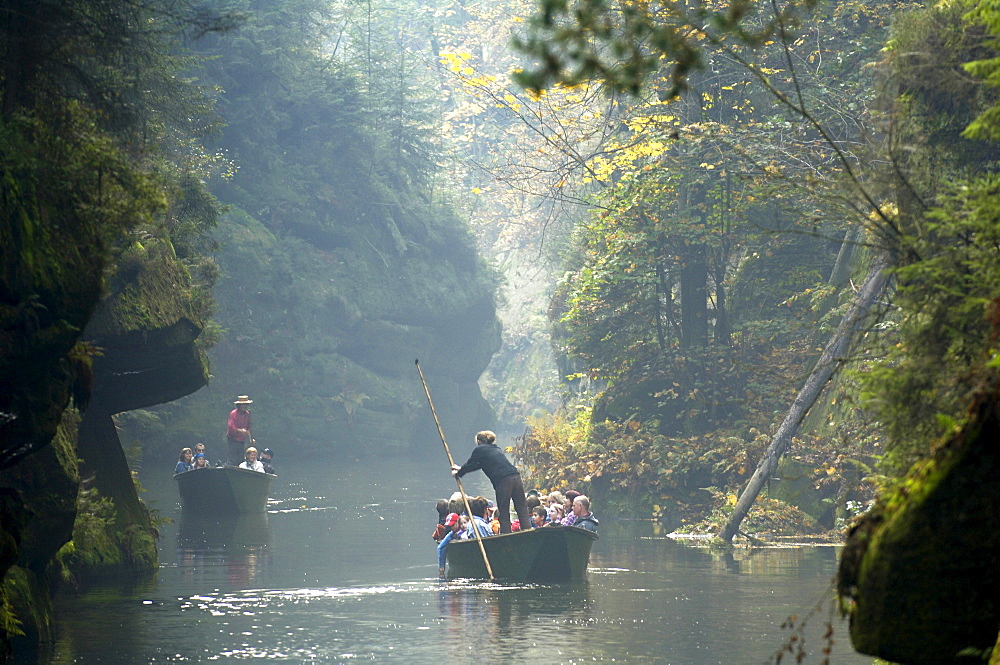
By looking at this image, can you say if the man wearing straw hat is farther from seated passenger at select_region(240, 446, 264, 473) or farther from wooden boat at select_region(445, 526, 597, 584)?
wooden boat at select_region(445, 526, 597, 584)

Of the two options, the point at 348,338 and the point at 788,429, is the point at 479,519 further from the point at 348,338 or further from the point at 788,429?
the point at 348,338

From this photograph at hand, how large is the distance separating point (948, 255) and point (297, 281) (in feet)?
149

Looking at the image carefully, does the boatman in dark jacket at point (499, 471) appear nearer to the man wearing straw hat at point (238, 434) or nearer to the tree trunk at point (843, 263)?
the tree trunk at point (843, 263)

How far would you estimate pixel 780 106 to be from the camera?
88.0ft

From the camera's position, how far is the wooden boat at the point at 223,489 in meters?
27.4

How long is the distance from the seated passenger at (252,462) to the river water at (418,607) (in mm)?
3104

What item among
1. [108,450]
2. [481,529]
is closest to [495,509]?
[481,529]

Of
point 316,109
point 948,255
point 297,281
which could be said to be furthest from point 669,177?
point 316,109

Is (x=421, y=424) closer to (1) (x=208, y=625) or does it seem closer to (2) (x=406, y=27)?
(2) (x=406, y=27)

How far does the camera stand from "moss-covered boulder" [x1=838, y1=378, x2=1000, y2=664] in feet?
17.5

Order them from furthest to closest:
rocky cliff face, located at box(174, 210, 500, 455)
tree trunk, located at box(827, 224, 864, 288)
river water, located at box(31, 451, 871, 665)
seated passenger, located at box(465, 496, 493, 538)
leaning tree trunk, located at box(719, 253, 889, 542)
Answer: rocky cliff face, located at box(174, 210, 500, 455) → tree trunk, located at box(827, 224, 864, 288) → leaning tree trunk, located at box(719, 253, 889, 542) → seated passenger, located at box(465, 496, 493, 538) → river water, located at box(31, 451, 871, 665)

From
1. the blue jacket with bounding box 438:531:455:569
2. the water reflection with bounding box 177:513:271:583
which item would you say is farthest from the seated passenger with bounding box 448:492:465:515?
the water reflection with bounding box 177:513:271:583

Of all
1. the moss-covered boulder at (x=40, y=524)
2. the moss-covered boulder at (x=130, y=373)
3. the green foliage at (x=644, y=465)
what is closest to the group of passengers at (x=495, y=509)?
the moss-covered boulder at (x=130, y=373)

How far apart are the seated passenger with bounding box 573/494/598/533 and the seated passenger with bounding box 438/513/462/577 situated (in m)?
1.87
